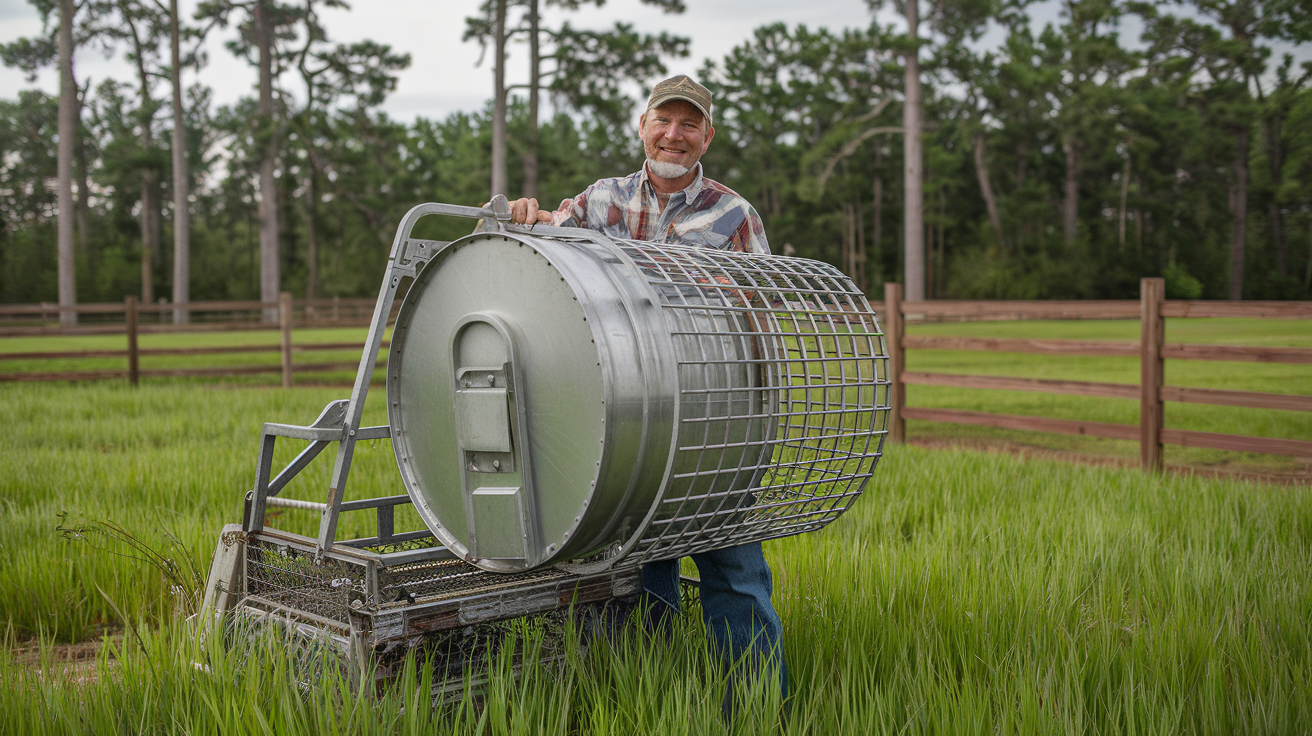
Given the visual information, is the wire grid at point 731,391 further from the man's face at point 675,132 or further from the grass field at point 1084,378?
the grass field at point 1084,378

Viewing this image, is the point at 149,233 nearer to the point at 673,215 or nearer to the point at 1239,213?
the point at 1239,213

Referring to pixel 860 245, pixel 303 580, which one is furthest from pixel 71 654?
pixel 860 245

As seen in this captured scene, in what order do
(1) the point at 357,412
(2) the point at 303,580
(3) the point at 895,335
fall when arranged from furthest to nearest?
(3) the point at 895,335 < (2) the point at 303,580 < (1) the point at 357,412

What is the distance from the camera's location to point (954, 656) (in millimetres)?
2869

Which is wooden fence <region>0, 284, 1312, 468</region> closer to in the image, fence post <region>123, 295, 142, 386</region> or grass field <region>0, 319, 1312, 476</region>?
grass field <region>0, 319, 1312, 476</region>

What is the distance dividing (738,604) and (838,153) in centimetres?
2967

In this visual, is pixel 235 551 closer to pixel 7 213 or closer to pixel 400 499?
pixel 400 499

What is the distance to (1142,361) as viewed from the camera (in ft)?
23.3

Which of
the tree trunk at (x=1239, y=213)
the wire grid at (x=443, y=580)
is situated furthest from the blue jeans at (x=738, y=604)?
the tree trunk at (x=1239, y=213)

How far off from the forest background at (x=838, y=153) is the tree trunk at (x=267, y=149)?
3.4 inches

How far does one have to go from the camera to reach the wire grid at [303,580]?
2.58 meters

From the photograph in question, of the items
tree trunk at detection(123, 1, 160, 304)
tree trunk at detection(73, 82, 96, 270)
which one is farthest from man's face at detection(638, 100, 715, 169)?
tree trunk at detection(73, 82, 96, 270)

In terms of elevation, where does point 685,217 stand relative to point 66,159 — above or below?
below

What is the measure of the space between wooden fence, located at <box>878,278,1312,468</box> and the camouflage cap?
2.73 meters
